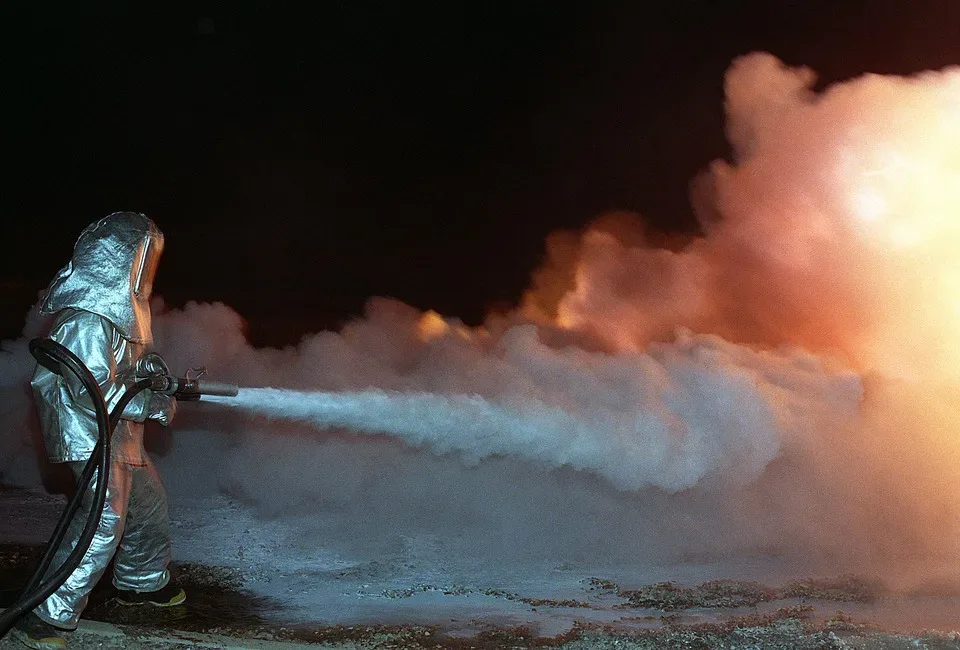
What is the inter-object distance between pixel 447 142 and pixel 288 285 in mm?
3636

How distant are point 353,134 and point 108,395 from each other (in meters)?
8.44

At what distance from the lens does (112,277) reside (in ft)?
13.2

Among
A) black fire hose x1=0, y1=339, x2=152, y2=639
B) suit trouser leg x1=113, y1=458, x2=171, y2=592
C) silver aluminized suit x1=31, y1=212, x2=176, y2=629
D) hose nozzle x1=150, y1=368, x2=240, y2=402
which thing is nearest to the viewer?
black fire hose x1=0, y1=339, x2=152, y2=639

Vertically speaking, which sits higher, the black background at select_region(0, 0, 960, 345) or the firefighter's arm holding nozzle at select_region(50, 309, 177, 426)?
the black background at select_region(0, 0, 960, 345)

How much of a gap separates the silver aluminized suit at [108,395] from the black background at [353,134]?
7572mm

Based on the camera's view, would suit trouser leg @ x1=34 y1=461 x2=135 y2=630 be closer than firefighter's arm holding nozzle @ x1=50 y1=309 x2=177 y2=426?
Yes

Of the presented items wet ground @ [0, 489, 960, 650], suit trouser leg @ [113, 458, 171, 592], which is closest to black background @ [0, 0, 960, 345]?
wet ground @ [0, 489, 960, 650]

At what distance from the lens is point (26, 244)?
12531 millimetres

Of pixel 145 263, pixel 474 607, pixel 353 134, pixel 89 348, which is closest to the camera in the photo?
pixel 89 348

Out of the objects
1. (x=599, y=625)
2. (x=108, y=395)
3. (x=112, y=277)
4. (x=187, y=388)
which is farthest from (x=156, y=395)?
(x=599, y=625)

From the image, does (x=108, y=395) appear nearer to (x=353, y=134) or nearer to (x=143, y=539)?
(x=143, y=539)

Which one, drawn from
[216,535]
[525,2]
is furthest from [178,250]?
[216,535]

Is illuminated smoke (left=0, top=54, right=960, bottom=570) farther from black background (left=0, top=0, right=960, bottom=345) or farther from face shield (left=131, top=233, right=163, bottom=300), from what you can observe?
face shield (left=131, top=233, right=163, bottom=300)

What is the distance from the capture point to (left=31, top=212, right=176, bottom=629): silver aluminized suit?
3803 millimetres
